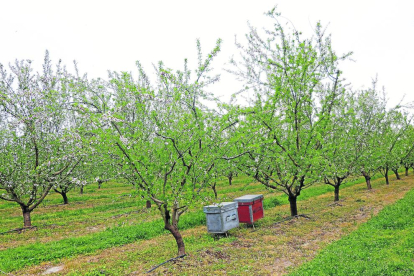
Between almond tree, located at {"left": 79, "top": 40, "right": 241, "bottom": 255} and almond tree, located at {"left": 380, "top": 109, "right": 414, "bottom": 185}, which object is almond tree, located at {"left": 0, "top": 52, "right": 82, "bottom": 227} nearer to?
almond tree, located at {"left": 79, "top": 40, "right": 241, "bottom": 255}

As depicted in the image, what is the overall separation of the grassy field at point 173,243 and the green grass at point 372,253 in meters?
0.75

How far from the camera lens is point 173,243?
11.6 m

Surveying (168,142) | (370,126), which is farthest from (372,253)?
(370,126)

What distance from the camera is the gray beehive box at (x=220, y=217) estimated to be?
11789 mm

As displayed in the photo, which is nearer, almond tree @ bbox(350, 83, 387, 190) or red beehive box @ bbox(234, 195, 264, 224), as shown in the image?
red beehive box @ bbox(234, 195, 264, 224)

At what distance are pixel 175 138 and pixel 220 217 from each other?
14.8 ft

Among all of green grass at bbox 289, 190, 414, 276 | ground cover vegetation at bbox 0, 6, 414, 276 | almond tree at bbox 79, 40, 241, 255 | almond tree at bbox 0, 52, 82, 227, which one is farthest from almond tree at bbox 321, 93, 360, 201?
almond tree at bbox 0, 52, 82, 227

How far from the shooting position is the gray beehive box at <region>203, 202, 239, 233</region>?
11789 millimetres

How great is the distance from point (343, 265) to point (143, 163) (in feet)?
21.1

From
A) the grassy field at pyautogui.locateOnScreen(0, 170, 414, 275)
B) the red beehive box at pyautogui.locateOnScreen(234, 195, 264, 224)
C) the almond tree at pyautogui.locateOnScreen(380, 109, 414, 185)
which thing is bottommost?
the grassy field at pyautogui.locateOnScreen(0, 170, 414, 275)

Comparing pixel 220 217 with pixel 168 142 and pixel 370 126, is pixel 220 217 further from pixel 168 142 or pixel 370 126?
pixel 370 126

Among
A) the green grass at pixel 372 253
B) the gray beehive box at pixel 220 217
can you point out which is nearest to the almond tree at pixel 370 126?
the green grass at pixel 372 253

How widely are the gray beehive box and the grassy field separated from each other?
49cm

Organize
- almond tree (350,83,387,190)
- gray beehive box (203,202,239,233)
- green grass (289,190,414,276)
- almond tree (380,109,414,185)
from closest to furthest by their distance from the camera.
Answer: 1. green grass (289,190,414,276)
2. gray beehive box (203,202,239,233)
3. almond tree (350,83,387,190)
4. almond tree (380,109,414,185)
